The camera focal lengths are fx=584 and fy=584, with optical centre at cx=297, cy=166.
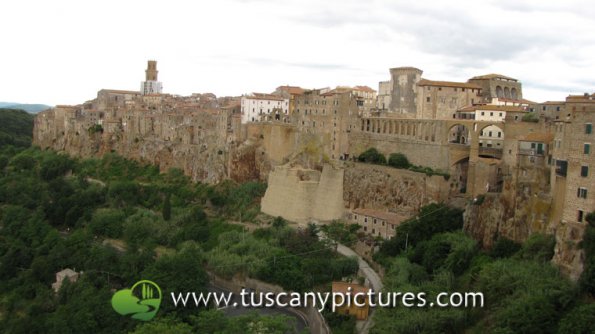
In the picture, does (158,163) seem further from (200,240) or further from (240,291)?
(240,291)

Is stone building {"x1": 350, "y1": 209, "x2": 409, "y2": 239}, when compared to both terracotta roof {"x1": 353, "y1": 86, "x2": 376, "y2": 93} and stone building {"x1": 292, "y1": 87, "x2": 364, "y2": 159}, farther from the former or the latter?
terracotta roof {"x1": 353, "y1": 86, "x2": 376, "y2": 93}

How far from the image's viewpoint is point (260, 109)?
4659cm

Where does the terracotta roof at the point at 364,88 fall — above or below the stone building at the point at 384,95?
above

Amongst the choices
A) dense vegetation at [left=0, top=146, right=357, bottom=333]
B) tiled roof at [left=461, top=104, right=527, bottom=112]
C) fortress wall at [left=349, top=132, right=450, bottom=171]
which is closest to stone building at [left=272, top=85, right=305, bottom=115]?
dense vegetation at [left=0, top=146, right=357, bottom=333]

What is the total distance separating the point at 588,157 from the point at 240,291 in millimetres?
18709

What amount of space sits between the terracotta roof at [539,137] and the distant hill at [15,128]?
197 feet

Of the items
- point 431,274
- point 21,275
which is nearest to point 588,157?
point 431,274

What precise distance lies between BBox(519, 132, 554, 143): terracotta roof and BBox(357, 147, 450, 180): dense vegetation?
524cm

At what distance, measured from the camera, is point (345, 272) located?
2991cm

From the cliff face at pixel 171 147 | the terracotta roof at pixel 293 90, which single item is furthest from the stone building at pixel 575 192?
the terracotta roof at pixel 293 90

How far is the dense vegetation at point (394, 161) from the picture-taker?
107ft

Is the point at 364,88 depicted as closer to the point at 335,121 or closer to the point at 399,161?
the point at 335,121

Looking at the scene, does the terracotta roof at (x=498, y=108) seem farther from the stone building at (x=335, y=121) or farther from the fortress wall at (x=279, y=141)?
the fortress wall at (x=279, y=141)

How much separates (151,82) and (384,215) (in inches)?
2328
